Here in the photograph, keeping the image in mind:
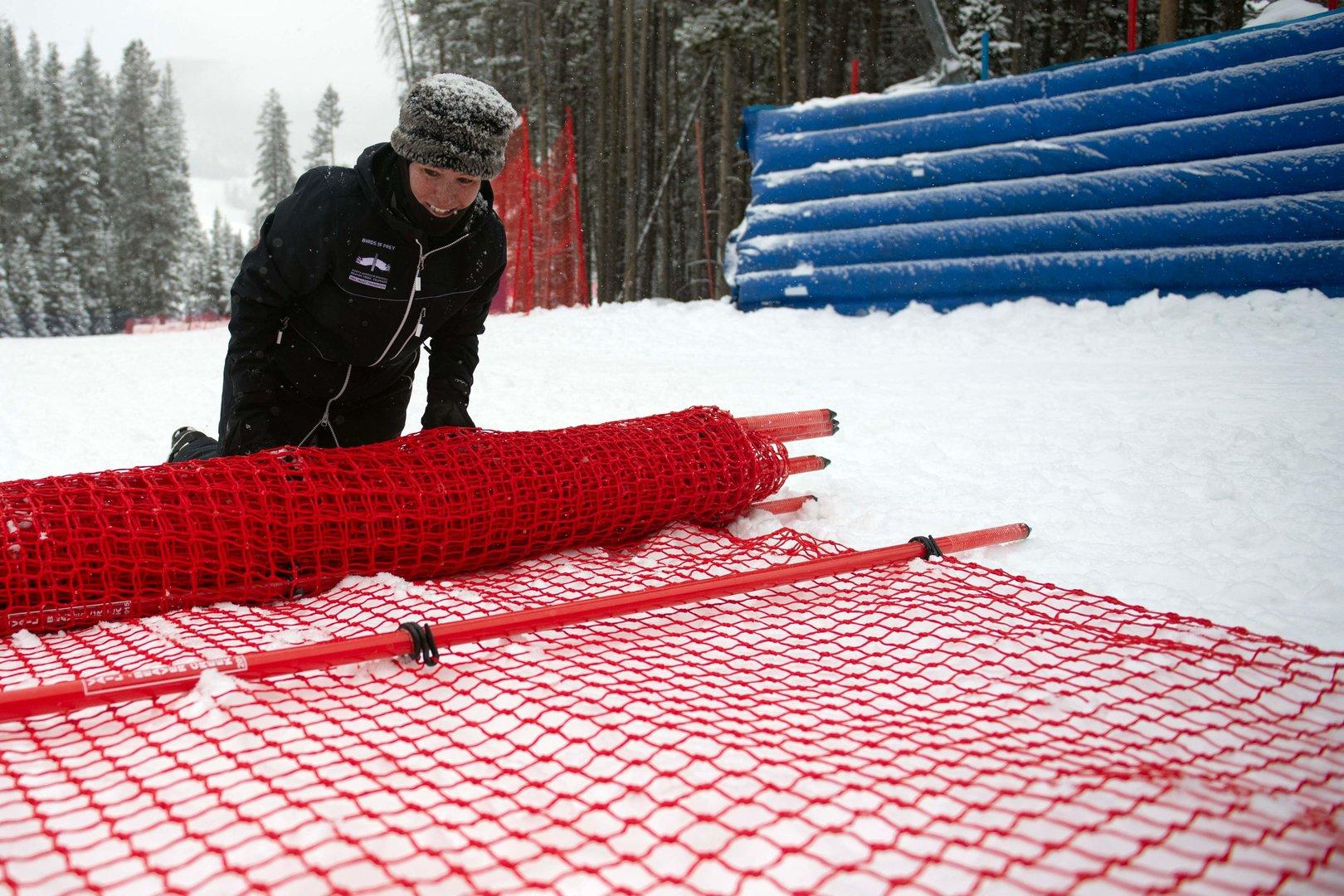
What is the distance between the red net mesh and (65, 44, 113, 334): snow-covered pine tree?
3702 cm

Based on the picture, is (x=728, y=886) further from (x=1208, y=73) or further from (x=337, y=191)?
(x=1208, y=73)

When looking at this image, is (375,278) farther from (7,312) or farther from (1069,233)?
(7,312)

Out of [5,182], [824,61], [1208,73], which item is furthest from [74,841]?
[5,182]

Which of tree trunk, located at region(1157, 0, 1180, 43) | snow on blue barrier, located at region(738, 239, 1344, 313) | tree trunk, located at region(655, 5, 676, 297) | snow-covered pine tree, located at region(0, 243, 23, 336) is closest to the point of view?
snow on blue barrier, located at region(738, 239, 1344, 313)

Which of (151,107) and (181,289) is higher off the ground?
(151,107)

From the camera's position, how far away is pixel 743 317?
897cm

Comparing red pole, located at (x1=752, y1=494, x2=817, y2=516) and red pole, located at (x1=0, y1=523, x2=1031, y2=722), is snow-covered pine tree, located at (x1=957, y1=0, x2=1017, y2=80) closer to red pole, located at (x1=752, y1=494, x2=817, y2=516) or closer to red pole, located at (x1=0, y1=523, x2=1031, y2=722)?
red pole, located at (x1=752, y1=494, x2=817, y2=516)

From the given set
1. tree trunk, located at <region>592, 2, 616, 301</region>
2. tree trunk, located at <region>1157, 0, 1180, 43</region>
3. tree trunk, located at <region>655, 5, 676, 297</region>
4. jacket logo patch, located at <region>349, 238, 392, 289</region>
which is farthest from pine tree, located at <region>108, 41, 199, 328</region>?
jacket logo patch, located at <region>349, 238, 392, 289</region>

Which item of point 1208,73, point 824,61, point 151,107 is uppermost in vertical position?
point 151,107

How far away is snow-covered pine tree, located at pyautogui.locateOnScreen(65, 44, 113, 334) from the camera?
32469mm

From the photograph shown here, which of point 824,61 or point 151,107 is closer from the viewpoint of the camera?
point 824,61

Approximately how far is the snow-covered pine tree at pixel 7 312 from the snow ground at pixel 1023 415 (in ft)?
77.5

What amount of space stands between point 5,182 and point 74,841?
3820 cm

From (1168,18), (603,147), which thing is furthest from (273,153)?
(1168,18)
